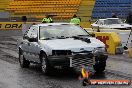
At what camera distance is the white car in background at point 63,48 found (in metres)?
11.7

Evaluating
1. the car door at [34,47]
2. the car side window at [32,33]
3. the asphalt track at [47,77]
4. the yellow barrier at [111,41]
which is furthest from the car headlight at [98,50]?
the yellow barrier at [111,41]

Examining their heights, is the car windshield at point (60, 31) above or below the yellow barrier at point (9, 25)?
above

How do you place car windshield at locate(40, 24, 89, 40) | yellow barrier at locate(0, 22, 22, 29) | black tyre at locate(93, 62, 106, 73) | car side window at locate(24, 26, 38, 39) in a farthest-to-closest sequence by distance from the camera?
yellow barrier at locate(0, 22, 22, 29), car side window at locate(24, 26, 38, 39), car windshield at locate(40, 24, 89, 40), black tyre at locate(93, 62, 106, 73)

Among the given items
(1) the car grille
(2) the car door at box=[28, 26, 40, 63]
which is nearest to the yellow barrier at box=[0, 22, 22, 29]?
(2) the car door at box=[28, 26, 40, 63]

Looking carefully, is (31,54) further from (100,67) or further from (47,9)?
(47,9)

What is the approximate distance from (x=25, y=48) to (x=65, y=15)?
34.5 meters

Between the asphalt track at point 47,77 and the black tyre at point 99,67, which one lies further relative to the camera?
the black tyre at point 99,67

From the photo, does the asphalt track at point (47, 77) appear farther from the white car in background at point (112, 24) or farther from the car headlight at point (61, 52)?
the white car in background at point (112, 24)

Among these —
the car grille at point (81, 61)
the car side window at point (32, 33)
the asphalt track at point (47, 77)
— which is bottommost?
the asphalt track at point (47, 77)

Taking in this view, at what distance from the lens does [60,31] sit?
1327cm

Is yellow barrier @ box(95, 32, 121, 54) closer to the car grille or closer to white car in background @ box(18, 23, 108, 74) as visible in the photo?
white car in background @ box(18, 23, 108, 74)

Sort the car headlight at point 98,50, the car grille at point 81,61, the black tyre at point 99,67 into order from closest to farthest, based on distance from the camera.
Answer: the car grille at point 81,61 → the car headlight at point 98,50 → the black tyre at point 99,67

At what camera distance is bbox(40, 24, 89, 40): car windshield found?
13.1m

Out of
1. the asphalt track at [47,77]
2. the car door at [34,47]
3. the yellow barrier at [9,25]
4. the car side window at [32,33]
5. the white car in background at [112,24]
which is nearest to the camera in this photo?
the asphalt track at [47,77]
